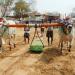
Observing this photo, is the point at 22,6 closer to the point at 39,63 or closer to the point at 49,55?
Answer: the point at 49,55

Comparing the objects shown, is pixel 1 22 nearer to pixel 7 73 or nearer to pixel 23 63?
pixel 23 63

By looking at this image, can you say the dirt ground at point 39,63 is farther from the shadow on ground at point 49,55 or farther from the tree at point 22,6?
the tree at point 22,6

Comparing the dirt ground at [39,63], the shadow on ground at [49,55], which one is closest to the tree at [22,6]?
the shadow on ground at [49,55]

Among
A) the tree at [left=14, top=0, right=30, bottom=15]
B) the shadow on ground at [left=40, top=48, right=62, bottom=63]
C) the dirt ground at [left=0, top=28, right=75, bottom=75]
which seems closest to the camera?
the dirt ground at [left=0, top=28, right=75, bottom=75]

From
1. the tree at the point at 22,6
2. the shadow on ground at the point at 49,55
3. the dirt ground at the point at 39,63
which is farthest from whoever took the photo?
the tree at the point at 22,6

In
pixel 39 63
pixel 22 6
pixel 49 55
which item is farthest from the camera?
pixel 22 6

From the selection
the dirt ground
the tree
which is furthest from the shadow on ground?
the tree

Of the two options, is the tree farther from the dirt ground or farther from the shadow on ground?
the dirt ground

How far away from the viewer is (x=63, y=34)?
1800cm

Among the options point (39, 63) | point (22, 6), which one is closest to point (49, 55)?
point (39, 63)

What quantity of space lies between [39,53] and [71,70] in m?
5.38

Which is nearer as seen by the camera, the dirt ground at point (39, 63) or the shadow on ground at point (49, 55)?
the dirt ground at point (39, 63)

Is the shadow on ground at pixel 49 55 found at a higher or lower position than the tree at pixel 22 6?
higher

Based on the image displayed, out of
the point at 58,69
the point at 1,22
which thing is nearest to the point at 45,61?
the point at 58,69
